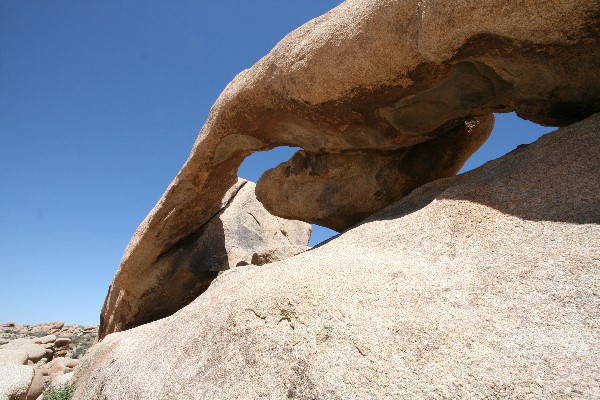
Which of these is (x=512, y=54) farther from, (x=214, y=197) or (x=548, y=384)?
(x=214, y=197)

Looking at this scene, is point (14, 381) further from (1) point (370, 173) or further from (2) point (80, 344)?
(2) point (80, 344)

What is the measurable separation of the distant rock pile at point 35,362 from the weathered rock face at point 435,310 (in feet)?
9.35

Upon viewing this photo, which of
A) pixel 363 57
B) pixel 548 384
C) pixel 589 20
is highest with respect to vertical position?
pixel 363 57

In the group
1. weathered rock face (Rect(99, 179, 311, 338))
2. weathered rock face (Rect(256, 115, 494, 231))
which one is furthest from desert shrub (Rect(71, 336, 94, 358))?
weathered rock face (Rect(256, 115, 494, 231))

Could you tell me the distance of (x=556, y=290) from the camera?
6.80 feet

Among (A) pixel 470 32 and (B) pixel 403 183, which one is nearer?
(A) pixel 470 32

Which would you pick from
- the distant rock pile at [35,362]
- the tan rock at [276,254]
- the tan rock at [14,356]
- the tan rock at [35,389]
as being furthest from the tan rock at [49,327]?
the tan rock at [276,254]

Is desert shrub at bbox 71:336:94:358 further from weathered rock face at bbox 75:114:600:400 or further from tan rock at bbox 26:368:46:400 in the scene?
weathered rock face at bbox 75:114:600:400

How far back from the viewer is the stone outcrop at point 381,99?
3.09 metres

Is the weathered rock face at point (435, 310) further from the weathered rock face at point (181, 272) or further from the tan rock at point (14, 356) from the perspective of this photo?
the tan rock at point (14, 356)

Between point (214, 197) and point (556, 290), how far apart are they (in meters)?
4.96

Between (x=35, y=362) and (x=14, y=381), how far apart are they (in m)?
4.53

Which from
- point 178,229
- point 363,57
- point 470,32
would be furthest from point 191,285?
point 470,32

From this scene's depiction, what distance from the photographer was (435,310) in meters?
2.22
